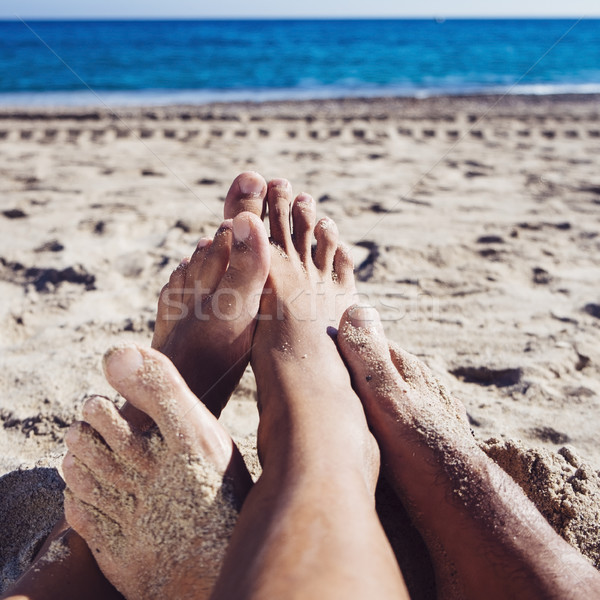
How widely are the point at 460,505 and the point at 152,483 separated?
0.54 m

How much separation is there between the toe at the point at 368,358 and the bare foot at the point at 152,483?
318 mm

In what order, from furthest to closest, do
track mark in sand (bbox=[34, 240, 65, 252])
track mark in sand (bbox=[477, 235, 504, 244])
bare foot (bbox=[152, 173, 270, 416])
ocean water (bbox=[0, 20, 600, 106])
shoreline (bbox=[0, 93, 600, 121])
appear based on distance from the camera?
ocean water (bbox=[0, 20, 600, 106]), shoreline (bbox=[0, 93, 600, 121]), track mark in sand (bbox=[477, 235, 504, 244]), track mark in sand (bbox=[34, 240, 65, 252]), bare foot (bbox=[152, 173, 270, 416])

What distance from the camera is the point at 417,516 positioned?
1071 millimetres

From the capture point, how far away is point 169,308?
150 centimetres

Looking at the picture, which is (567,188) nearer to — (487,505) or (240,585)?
(487,505)

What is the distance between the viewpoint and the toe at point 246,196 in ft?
5.51

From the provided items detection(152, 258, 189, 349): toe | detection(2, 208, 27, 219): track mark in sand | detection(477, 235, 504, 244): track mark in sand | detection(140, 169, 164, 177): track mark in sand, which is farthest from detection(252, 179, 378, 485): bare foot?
detection(140, 169, 164, 177): track mark in sand

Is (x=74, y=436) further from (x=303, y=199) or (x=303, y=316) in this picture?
(x=303, y=199)

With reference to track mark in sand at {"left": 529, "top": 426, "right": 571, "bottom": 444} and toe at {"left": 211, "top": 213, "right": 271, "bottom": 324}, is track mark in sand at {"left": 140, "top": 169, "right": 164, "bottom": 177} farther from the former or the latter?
track mark in sand at {"left": 529, "top": 426, "right": 571, "bottom": 444}

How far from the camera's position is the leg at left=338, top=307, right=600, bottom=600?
36.7 inches

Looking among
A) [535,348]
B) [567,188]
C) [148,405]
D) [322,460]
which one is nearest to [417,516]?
[322,460]

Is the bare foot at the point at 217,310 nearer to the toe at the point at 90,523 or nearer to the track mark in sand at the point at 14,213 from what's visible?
the toe at the point at 90,523

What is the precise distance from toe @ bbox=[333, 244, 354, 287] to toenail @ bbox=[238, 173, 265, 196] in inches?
11.3

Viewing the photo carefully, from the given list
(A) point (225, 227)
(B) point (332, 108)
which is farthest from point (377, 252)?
(B) point (332, 108)
